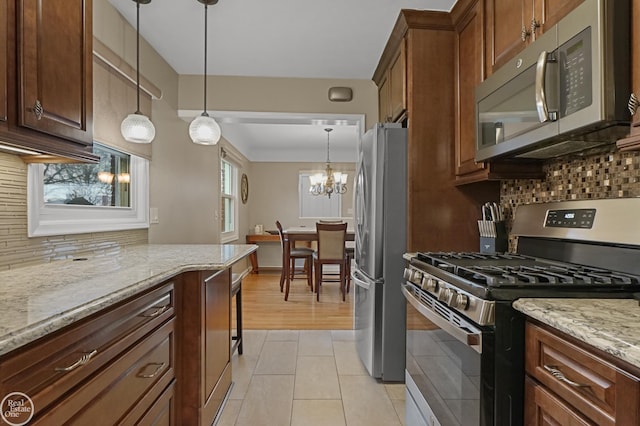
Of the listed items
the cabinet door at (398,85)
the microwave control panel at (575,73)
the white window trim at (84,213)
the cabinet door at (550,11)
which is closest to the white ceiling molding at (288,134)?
the cabinet door at (398,85)

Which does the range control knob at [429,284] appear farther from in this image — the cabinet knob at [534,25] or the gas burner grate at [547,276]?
the cabinet knob at [534,25]

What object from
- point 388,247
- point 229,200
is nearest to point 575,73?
point 388,247

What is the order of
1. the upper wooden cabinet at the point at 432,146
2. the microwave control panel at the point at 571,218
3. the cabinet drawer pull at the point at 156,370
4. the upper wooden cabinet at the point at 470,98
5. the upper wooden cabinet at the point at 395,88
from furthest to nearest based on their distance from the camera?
the upper wooden cabinet at the point at 395,88 < the upper wooden cabinet at the point at 432,146 < the upper wooden cabinet at the point at 470,98 < the microwave control panel at the point at 571,218 < the cabinet drawer pull at the point at 156,370

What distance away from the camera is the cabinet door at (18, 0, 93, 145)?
116cm

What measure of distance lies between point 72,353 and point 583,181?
1.95 m

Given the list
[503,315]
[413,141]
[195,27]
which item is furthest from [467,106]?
[195,27]

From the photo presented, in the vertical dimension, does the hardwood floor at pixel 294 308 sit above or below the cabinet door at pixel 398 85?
below

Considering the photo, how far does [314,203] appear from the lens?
724 cm

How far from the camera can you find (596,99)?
3.59 feet

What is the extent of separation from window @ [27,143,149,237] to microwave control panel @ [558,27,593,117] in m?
2.22

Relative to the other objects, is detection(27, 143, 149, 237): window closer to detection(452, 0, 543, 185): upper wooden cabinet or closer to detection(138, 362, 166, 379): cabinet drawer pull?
detection(138, 362, 166, 379): cabinet drawer pull

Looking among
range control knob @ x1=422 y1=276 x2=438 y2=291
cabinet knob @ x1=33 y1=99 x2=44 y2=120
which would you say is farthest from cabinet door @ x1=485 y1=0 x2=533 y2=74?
cabinet knob @ x1=33 y1=99 x2=44 y2=120

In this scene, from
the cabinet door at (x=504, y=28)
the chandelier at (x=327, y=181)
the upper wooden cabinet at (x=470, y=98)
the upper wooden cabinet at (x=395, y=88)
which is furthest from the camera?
the chandelier at (x=327, y=181)

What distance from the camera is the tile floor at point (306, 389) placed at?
197cm
